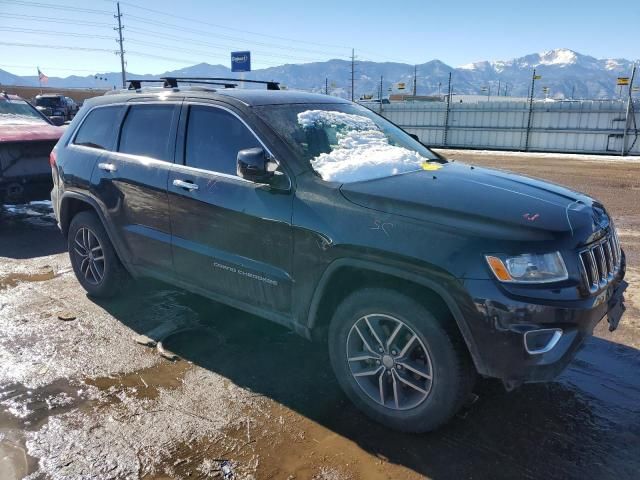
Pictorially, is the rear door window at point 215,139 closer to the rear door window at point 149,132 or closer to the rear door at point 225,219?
the rear door at point 225,219

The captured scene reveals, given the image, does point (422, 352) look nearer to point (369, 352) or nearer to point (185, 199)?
point (369, 352)

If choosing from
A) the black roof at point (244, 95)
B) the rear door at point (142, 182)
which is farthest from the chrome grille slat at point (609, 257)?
the rear door at point (142, 182)

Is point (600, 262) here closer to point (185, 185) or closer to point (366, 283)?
point (366, 283)

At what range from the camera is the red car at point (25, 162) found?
7297 mm

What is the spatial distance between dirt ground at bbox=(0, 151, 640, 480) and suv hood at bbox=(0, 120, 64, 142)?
3640 millimetres

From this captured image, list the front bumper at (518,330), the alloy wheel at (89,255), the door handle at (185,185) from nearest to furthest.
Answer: the front bumper at (518,330), the door handle at (185,185), the alloy wheel at (89,255)

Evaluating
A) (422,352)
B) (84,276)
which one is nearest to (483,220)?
(422,352)

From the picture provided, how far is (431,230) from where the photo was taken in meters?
2.66

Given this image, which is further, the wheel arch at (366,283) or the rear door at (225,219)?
the rear door at (225,219)

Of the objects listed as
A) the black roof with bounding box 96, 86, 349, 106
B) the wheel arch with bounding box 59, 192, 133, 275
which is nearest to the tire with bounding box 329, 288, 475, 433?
the black roof with bounding box 96, 86, 349, 106

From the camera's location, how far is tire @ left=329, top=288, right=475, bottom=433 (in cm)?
269

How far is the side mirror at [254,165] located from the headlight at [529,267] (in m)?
1.47

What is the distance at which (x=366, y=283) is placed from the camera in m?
2.99

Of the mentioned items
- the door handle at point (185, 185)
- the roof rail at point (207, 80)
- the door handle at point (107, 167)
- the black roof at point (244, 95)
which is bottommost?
the door handle at point (185, 185)
